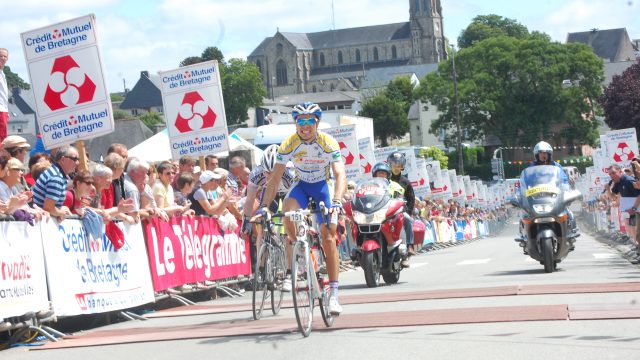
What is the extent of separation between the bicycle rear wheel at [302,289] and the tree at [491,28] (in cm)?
16752

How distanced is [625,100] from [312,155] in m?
97.3

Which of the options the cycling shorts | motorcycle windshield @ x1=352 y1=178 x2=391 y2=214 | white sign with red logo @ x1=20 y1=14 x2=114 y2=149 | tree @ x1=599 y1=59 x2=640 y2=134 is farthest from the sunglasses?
tree @ x1=599 y1=59 x2=640 y2=134

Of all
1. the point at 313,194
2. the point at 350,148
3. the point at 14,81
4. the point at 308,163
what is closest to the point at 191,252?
the point at 313,194

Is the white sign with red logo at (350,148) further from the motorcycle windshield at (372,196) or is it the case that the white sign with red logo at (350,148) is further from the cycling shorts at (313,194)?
the cycling shorts at (313,194)

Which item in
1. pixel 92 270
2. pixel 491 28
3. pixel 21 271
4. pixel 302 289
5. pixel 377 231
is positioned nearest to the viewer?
pixel 302 289

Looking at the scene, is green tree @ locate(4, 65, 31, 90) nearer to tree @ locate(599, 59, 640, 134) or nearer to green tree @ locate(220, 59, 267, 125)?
green tree @ locate(220, 59, 267, 125)

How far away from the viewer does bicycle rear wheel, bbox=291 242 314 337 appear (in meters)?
10.3

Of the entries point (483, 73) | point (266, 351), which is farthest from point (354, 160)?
point (483, 73)

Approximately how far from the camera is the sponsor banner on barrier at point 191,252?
1518 cm

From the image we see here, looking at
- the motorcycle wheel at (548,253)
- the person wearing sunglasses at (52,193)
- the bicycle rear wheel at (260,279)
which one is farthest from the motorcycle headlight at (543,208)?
the person wearing sunglasses at (52,193)

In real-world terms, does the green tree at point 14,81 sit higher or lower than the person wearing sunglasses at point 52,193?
higher

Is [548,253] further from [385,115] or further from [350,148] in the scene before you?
[385,115]

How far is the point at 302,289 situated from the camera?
1057cm

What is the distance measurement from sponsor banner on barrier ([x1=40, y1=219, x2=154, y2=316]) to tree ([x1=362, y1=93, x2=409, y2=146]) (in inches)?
6503
